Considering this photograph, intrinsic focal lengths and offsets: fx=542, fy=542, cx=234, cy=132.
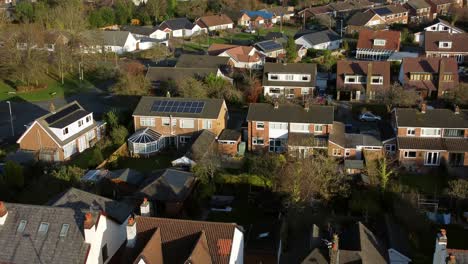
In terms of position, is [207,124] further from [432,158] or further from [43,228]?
[43,228]

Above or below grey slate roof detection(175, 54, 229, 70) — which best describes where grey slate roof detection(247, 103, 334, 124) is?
below

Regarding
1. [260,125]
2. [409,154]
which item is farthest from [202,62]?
[409,154]

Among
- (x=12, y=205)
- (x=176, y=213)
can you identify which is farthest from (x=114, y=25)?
(x=12, y=205)

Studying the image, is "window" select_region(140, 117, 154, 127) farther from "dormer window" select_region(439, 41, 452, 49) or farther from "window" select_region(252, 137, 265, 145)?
"dormer window" select_region(439, 41, 452, 49)

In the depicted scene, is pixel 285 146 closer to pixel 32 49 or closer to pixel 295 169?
pixel 295 169

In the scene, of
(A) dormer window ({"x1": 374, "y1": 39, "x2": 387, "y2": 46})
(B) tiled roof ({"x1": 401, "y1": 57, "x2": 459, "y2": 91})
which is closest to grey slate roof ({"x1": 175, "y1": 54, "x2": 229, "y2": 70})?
(B) tiled roof ({"x1": 401, "y1": 57, "x2": 459, "y2": 91})

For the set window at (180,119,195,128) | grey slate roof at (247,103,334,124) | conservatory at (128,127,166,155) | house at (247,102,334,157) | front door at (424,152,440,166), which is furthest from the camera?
window at (180,119,195,128)
